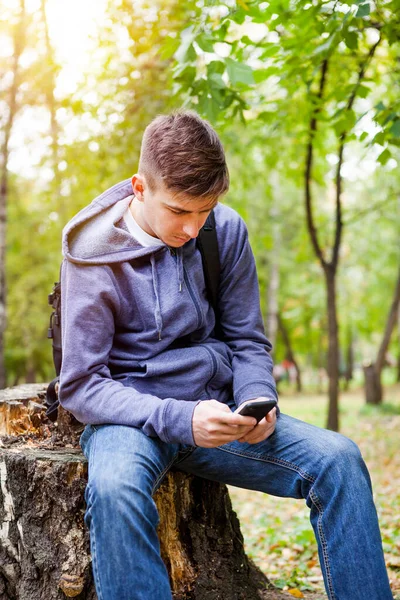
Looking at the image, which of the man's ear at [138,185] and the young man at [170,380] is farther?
the man's ear at [138,185]

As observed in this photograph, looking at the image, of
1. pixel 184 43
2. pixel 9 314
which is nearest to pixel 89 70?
pixel 184 43

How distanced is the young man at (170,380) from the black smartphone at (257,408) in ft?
0.12

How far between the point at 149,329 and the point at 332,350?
6714 millimetres

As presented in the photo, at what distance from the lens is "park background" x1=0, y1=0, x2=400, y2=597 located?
3.61m

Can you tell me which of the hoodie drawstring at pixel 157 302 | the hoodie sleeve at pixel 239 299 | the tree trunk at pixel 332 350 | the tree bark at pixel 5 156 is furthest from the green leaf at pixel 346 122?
the tree bark at pixel 5 156

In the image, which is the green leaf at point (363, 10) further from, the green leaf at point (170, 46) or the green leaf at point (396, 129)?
the green leaf at point (170, 46)

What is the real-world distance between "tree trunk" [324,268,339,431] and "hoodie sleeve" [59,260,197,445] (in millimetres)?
6604

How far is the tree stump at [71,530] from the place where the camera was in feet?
8.23

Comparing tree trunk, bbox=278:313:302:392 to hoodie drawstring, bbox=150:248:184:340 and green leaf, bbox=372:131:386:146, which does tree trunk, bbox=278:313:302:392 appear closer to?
green leaf, bbox=372:131:386:146

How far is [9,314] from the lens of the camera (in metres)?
17.2

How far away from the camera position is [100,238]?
2.53 m

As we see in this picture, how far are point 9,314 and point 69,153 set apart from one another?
10.2 meters

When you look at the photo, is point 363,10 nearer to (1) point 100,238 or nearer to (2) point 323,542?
(1) point 100,238

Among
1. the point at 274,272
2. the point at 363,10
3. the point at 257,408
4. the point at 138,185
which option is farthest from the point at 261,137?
the point at 274,272
